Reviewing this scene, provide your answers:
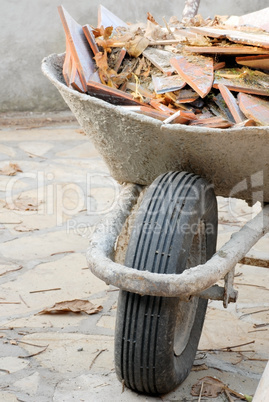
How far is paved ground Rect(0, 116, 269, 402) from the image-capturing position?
2.23 meters

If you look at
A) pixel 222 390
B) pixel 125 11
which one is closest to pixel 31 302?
pixel 222 390

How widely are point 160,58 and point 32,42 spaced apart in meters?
3.82

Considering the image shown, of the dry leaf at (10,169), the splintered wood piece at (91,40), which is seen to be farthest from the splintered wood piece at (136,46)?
the dry leaf at (10,169)

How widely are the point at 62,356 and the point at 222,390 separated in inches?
25.9

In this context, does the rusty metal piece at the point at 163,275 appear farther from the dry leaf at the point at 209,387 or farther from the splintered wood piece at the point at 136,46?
the splintered wood piece at the point at 136,46

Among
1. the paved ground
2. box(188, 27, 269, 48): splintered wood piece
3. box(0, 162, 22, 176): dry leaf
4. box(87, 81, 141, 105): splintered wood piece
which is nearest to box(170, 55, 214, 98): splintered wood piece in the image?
box(188, 27, 269, 48): splintered wood piece

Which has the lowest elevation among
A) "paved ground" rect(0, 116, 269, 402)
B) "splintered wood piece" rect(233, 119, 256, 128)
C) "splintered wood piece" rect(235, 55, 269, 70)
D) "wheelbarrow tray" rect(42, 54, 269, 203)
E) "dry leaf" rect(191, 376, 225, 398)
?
"paved ground" rect(0, 116, 269, 402)

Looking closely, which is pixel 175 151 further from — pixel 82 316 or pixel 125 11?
pixel 125 11

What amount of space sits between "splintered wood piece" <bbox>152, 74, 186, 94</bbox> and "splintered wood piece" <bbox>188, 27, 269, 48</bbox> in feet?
0.74

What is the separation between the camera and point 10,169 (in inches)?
182

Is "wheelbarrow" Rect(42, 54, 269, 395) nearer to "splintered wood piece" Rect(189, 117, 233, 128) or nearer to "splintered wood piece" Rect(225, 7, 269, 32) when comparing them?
"splintered wood piece" Rect(189, 117, 233, 128)

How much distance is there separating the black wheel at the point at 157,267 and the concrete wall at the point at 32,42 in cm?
430

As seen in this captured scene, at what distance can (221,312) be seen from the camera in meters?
2.82

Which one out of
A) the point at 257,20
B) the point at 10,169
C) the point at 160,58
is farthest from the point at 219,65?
the point at 10,169
